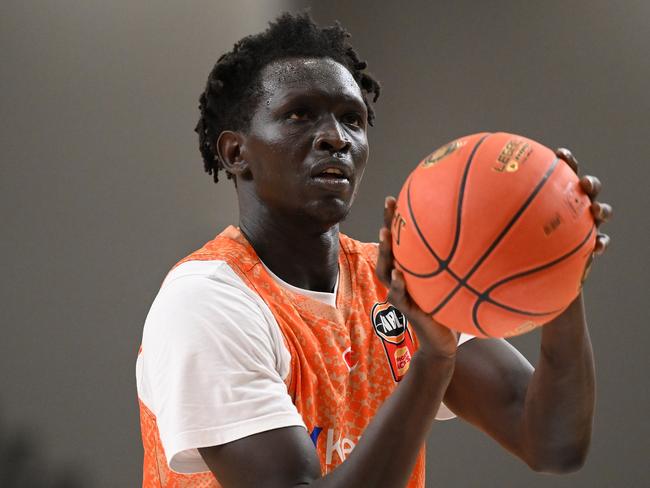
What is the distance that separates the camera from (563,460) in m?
1.53

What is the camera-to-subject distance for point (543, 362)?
1486 mm

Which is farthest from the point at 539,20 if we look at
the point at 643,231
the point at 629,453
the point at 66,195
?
the point at 66,195

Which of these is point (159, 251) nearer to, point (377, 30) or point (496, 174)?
point (377, 30)

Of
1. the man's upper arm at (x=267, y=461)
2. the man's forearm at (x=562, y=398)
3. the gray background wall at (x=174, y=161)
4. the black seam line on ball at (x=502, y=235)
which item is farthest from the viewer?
the gray background wall at (x=174, y=161)

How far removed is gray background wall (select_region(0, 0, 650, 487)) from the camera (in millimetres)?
2525

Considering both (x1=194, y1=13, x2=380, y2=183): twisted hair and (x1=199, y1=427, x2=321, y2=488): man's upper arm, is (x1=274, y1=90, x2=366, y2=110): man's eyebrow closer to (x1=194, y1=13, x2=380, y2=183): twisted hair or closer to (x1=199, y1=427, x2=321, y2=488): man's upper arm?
(x1=194, y1=13, x2=380, y2=183): twisted hair

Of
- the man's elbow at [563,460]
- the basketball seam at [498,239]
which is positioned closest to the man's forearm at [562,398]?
the man's elbow at [563,460]

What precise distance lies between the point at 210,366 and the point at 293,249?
1.38 ft

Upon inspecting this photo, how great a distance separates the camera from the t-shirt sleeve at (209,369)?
128cm

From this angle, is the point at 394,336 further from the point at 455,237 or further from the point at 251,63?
the point at 251,63

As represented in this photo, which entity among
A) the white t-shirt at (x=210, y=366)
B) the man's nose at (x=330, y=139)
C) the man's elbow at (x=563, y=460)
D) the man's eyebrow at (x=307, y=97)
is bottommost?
the man's elbow at (x=563, y=460)

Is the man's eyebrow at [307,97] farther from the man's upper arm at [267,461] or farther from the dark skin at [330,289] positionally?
the man's upper arm at [267,461]

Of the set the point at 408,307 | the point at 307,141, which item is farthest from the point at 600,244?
the point at 307,141

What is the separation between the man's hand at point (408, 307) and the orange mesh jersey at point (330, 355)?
28cm
